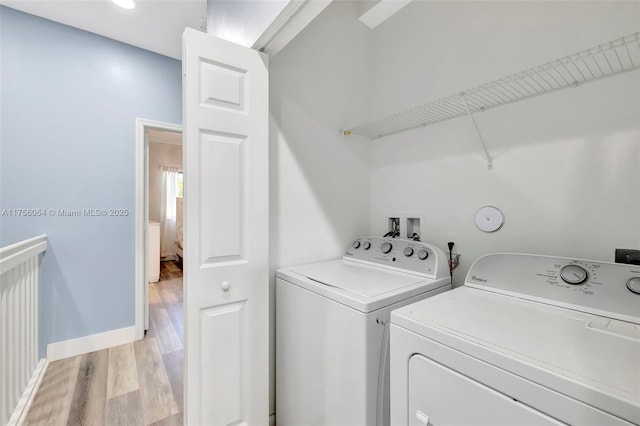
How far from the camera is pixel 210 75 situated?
118 centimetres

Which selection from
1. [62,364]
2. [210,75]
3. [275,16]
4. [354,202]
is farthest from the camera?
[62,364]

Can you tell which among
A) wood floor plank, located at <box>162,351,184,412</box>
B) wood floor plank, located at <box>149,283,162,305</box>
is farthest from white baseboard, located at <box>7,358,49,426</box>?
wood floor plank, located at <box>149,283,162,305</box>

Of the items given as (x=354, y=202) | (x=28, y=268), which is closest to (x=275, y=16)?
(x=354, y=202)

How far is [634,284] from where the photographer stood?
2.77 ft

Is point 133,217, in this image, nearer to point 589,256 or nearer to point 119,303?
point 119,303

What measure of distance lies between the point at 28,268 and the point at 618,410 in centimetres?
290

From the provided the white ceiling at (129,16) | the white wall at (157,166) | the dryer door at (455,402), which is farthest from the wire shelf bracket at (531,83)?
the white wall at (157,166)

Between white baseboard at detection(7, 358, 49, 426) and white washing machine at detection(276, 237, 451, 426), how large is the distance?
4.94 ft

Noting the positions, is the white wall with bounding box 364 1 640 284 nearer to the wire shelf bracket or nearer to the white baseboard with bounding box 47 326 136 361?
the wire shelf bracket

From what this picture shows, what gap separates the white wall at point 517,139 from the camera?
3.38ft

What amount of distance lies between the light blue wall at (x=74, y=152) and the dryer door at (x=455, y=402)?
2.65 m

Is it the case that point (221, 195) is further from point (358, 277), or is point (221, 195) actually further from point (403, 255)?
point (403, 255)

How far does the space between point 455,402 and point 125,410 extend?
196cm

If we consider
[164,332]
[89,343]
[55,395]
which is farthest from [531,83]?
[89,343]
